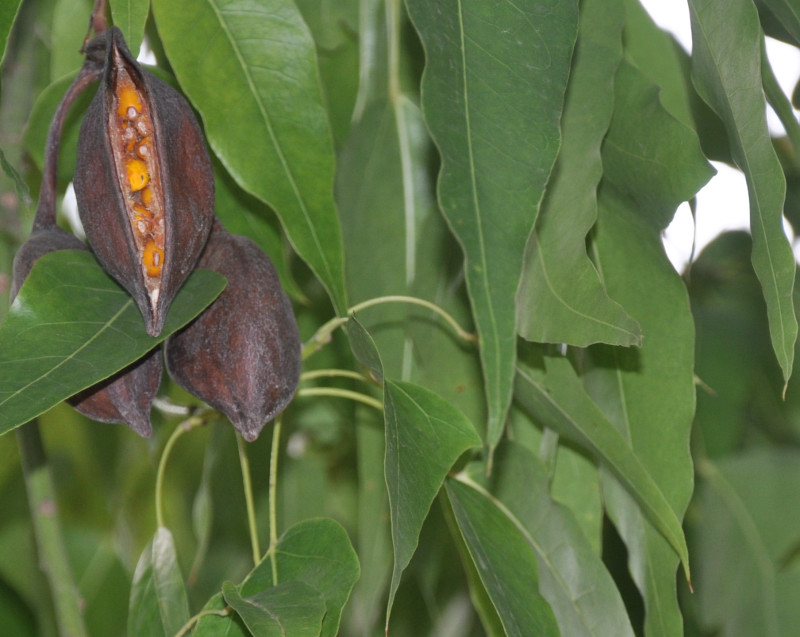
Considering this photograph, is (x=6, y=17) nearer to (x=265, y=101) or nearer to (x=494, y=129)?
(x=265, y=101)

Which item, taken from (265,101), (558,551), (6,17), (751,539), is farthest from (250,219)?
(751,539)

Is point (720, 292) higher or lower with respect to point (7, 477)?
higher

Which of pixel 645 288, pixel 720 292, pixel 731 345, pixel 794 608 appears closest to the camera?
pixel 645 288

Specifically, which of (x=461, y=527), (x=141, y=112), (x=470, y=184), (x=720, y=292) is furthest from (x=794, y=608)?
(x=141, y=112)

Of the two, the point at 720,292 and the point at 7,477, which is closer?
the point at 7,477

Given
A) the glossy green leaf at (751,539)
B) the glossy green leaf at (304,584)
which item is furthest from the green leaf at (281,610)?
the glossy green leaf at (751,539)

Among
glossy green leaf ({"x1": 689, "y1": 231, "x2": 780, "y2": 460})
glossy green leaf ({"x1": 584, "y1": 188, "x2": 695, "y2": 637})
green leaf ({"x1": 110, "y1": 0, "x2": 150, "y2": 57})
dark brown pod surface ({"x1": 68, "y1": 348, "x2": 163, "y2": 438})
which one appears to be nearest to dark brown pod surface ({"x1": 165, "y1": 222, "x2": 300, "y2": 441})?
dark brown pod surface ({"x1": 68, "y1": 348, "x2": 163, "y2": 438})

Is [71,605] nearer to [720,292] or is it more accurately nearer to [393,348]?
[393,348]
